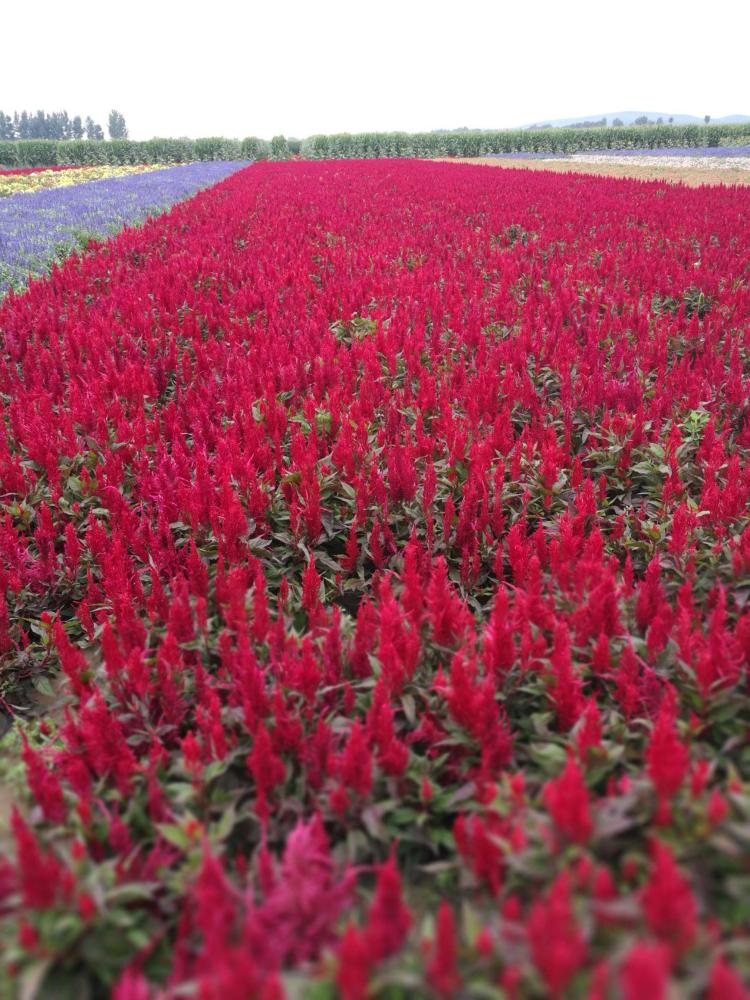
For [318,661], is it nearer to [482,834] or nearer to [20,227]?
[482,834]

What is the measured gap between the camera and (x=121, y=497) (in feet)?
11.2

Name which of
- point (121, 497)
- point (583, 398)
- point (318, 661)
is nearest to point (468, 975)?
point (318, 661)

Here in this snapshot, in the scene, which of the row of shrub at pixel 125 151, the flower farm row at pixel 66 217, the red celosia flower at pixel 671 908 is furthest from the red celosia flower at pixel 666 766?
the row of shrub at pixel 125 151

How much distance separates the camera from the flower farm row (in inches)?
422

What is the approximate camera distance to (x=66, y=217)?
1531 cm

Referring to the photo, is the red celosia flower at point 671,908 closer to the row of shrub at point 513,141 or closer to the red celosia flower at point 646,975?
the red celosia flower at point 646,975

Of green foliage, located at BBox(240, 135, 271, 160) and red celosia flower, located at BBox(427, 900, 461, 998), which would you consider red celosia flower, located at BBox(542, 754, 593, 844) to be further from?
green foliage, located at BBox(240, 135, 271, 160)

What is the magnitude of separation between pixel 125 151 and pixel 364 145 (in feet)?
61.5

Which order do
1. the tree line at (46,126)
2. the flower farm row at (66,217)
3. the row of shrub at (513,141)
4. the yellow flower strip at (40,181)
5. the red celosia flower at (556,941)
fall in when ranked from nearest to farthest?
the red celosia flower at (556,941)
the flower farm row at (66,217)
the yellow flower strip at (40,181)
the row of shrub at (513,141)
the tree line at (46,126)

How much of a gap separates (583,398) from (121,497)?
116 inches

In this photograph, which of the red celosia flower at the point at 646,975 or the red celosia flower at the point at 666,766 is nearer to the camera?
the red celosia flower at the point at 646,975

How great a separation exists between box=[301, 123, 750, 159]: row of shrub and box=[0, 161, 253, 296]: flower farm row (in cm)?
3294

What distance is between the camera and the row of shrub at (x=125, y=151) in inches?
2060

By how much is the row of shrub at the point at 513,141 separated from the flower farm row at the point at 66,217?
32939mm
